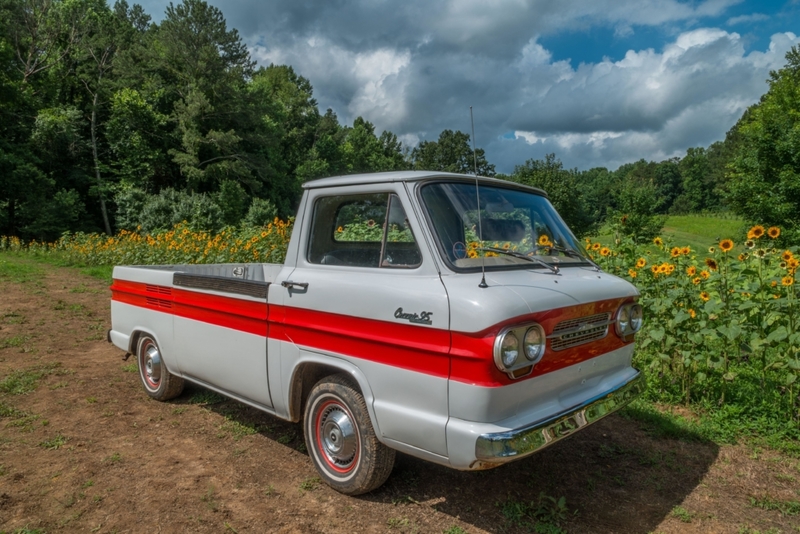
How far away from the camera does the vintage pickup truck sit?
8.87ft

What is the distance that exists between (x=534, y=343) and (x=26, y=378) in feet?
19.4

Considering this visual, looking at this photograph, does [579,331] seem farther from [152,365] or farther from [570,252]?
[152,365]

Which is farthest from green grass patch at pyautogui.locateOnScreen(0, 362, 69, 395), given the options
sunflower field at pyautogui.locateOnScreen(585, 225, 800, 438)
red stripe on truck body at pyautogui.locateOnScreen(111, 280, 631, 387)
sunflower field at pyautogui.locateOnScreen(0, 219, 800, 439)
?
sunflower field at pyautogui.locateOnScreen(585, 225, 800, 438)

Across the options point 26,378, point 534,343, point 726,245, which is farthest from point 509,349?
point 26,378

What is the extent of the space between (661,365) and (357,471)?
11.1ft

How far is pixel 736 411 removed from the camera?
461 cm

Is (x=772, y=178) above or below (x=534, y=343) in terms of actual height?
above

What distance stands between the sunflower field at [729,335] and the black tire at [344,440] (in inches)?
116

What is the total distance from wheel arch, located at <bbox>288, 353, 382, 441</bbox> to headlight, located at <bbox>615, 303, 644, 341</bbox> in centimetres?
172

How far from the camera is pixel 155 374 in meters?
5.38

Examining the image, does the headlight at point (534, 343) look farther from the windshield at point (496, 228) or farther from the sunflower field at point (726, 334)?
the sunflower field at point (726, 334)

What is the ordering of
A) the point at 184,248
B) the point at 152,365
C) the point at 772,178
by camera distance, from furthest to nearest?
the point at 772,178, the point at 184,248, the point at 152,365

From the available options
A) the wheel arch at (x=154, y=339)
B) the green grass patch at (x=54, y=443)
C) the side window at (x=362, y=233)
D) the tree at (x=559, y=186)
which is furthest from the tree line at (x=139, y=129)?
the side window at (x=362, y=233)

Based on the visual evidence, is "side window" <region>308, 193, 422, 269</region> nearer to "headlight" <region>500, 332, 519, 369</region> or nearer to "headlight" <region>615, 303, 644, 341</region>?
"headlight" <region>500, 332, 519, 369</region>
